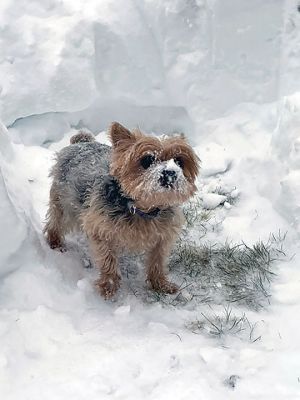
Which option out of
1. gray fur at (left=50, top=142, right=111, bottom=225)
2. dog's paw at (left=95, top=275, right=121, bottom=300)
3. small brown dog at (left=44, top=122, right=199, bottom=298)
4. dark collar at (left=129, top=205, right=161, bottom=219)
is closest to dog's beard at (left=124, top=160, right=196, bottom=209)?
small brown dog at (left=44, top=122, right=199, bottom=298)

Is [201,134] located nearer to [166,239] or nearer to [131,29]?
[131,29]

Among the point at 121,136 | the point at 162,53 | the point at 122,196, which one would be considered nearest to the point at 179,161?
the point at 121,136

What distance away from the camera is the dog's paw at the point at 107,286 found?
171 inches

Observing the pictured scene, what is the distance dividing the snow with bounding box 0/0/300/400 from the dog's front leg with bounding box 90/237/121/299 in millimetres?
82

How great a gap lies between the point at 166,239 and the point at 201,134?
219 cm

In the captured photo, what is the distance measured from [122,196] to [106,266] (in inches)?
23.2

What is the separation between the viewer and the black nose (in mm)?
3682

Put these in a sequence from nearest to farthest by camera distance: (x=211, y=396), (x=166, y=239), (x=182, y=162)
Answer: (x=211, y=396)
(x=182, y=162)
(x=166, y=239)

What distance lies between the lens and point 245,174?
5625 millimetres

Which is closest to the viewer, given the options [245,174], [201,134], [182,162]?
[182,162]

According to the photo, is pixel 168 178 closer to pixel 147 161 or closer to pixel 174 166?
pixel 174 166

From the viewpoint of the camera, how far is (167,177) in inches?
145

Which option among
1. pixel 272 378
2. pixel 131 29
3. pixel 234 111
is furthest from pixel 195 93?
pixel 272 378

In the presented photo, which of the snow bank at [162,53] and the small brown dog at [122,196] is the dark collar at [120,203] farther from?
the snow bank at [162,53]
